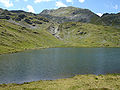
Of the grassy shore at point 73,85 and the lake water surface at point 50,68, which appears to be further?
the lake water surface at point 50,68

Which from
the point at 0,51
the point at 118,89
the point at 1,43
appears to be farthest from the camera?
the point at 1,43

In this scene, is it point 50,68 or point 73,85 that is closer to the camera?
point 73,85

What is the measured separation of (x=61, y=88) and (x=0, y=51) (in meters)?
140

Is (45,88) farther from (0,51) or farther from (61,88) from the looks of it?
(0,51)

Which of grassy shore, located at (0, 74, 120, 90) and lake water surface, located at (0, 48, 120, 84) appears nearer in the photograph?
grassy shore, located at (0, 74, 120, 90)

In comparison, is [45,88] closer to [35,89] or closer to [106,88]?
[35,89]

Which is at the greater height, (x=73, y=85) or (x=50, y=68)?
(x=73, y=85)

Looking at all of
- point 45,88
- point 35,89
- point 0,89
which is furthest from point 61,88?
point 0,89

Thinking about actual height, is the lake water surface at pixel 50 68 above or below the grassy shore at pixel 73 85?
below

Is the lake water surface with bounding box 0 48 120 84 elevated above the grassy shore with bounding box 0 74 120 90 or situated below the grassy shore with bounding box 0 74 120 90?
below

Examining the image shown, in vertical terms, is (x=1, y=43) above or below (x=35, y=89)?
above

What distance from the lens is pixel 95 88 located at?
3603 cm

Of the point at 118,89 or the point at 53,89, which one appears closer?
the point at 118,89

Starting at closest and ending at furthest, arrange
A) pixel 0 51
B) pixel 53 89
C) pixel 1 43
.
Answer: pixel 53 89
pixel 0 51
pixel 1 43
